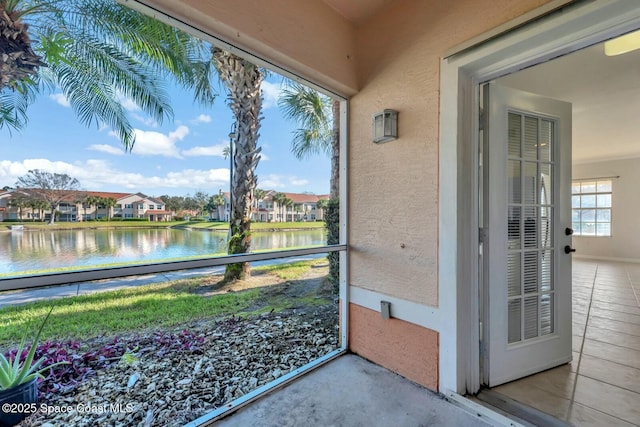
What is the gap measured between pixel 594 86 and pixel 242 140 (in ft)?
13.9

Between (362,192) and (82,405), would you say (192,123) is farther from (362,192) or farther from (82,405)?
(82,405)

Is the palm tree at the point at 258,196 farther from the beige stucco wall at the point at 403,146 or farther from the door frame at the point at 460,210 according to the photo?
the door frame at the point at 460,210

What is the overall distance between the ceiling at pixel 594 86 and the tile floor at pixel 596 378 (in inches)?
90.2

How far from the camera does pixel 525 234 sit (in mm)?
1894

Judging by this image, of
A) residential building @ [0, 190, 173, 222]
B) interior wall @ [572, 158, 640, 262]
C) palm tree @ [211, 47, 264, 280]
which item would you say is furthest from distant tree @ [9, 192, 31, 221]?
interior wall @ [572, 158, 640, 262]

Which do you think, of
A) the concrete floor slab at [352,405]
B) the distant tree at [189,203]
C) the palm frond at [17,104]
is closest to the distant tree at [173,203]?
the distant tree at [189,203]

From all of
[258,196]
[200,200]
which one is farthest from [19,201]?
[258,196]

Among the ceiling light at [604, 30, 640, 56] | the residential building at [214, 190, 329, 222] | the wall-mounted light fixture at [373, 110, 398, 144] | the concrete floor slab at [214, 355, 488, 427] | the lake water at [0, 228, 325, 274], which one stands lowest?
the concrete floor slab at [214, 355, 488, 427]

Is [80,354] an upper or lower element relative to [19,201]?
lower

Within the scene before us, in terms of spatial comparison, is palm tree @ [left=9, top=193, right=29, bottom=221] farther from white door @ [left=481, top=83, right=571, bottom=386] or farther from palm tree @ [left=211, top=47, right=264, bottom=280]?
white door @ [left=481, top=83, right=571, bottom=386]

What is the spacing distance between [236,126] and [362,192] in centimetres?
253

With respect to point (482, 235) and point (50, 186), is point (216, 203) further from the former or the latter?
point (482, 235)

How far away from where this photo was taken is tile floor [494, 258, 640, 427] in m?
1.52

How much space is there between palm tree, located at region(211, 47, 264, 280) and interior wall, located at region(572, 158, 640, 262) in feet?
29.0
